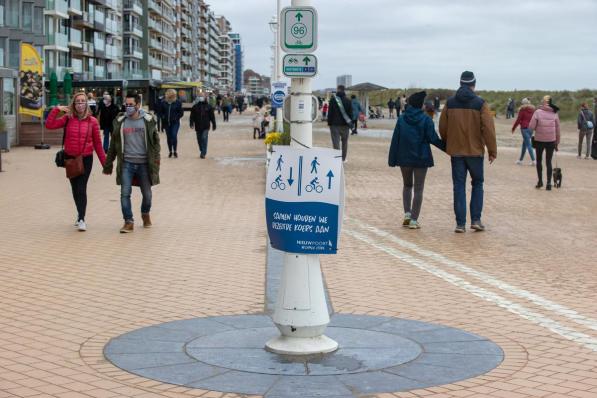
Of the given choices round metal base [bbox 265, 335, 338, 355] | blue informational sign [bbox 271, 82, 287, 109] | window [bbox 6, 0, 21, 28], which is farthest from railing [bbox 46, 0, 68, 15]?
round metal base [bbox 265, 335, 338, 355]

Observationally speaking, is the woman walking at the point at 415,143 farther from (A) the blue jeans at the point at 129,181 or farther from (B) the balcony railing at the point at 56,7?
(B) the balcony railing at the point at 56,7

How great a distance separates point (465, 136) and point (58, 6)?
73.9 meters

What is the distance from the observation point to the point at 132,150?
12.8 metres

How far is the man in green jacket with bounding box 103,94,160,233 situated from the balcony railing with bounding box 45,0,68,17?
70.8 m

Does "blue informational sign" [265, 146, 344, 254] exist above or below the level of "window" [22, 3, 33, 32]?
below

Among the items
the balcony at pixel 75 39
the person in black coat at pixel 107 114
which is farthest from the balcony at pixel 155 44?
the person in black coat at pixel 107 114

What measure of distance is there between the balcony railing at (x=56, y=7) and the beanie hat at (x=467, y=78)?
71.4m

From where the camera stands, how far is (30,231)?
12.8 meters

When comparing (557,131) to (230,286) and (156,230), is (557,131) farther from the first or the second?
(230,286)

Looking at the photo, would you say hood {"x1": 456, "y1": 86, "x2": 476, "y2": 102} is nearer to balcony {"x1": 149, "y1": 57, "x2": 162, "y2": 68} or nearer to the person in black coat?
the person in black coat

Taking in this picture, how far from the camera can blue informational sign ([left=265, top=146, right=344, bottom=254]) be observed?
621 centimetres

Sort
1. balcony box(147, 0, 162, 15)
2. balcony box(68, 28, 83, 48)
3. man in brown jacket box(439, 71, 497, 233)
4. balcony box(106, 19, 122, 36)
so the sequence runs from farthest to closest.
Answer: balcony box(147, 0, 162, 15) < balcony box(106, 19, 122, 36) < balcony box(68, 28, 83, 48) < man in brown jacket box(439, 71, 497, 233)

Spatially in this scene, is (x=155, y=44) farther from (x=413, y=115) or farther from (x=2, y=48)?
(x=413, y=115)

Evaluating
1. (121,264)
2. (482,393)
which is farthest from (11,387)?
→ (121,264)
